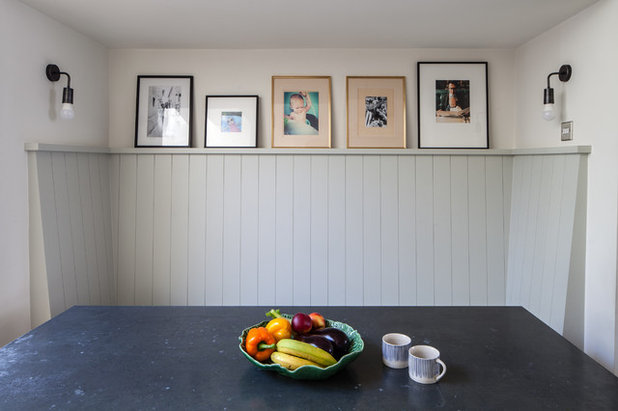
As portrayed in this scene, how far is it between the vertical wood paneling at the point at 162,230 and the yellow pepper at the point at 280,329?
182 cm

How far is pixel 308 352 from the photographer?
45.4 inches

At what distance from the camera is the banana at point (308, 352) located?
3.77 ft

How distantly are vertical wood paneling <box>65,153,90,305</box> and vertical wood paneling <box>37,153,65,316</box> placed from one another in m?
0.15

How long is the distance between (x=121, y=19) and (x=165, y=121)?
2.35ft

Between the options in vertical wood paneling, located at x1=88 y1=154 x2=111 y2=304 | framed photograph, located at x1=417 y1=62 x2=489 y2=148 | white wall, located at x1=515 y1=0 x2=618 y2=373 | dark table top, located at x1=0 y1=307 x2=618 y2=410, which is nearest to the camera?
dark table top, located at x1=0 y1=307 x2=618 y2=410

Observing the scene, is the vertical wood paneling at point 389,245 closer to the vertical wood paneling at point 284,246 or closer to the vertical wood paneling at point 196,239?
the vertical wood paneling at point 284,246

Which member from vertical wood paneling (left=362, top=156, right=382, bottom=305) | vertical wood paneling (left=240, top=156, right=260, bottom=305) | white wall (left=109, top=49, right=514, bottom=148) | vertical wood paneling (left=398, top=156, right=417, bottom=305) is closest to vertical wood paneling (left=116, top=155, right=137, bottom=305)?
white wall (left=109, top=49, right=514, bottom=148)

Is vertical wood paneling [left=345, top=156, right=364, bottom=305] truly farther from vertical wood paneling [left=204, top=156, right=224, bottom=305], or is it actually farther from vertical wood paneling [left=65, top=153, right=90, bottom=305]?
vertical wood paneling [left=65, top=153, right=90, bottom=305]

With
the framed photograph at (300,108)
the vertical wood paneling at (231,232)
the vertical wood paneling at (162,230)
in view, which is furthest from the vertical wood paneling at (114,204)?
the framed photograph at (300,108)

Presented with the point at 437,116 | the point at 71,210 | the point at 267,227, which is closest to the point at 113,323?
the point at 71,210

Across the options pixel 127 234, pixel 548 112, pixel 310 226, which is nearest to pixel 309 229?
pixel 310 226

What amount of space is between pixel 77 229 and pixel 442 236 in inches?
93.0

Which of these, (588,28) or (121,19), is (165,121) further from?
(588,28)

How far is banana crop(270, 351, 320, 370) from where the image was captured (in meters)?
1.13
